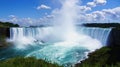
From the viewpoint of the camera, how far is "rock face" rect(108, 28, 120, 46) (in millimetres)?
49350

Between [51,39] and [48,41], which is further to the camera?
[51,39]

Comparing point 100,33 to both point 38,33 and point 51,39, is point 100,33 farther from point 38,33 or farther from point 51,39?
point 38,33

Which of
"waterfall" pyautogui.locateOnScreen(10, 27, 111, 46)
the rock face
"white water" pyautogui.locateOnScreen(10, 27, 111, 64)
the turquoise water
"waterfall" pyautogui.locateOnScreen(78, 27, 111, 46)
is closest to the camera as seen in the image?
the rock face

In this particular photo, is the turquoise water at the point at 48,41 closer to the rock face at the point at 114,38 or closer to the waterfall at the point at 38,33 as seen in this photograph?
the waterfall at the point at 38,33

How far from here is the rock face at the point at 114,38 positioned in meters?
49.3

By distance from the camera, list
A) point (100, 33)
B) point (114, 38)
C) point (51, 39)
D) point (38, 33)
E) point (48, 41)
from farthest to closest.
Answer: point (51, 39)
point (38, 33)
point (48, 41)
point (100, 33)
point (114, 38)

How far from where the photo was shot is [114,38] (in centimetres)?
5109

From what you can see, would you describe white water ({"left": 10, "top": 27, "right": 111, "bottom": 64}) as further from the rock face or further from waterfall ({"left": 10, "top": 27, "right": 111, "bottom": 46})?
the rock face

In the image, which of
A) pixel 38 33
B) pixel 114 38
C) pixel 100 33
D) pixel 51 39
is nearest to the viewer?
pixel 114 38

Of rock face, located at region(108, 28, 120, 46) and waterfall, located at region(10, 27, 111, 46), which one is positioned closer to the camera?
rock face, located at region(108, 28, 120, 46)

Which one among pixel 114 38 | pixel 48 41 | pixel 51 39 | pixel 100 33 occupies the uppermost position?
pixel 100 33

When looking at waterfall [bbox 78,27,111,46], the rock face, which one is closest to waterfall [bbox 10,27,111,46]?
waterfall [bbox 78,27,111,46]

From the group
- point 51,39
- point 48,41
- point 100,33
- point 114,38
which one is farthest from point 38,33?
point 114,38

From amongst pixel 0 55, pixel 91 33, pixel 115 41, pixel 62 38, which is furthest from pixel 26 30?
pixel 115 41
